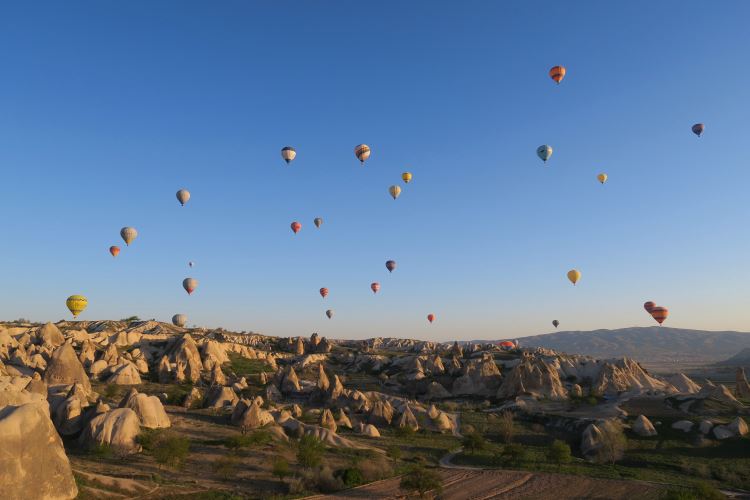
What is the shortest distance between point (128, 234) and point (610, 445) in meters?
71.9

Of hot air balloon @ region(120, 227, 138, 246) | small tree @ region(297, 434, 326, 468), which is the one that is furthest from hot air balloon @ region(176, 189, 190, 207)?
small tree @ region(297, 434, 326, 468)

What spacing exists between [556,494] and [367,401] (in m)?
33.0

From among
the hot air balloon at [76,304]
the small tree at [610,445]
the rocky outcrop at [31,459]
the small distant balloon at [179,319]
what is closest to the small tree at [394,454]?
the small tree at [610,445]

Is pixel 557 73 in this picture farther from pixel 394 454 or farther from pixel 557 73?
pixel 394 454

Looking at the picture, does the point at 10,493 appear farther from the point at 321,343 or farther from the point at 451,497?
the point at 321,343

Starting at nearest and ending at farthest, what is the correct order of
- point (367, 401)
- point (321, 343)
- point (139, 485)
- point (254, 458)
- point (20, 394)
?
1. point (139, 485)
2. point (20, 394)
3. point (254, 458)
4. point (367, 401)
5. point (321, 343)

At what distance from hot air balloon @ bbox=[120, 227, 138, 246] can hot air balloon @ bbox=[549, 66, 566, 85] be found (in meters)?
67.1

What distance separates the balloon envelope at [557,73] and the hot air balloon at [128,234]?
220 feet

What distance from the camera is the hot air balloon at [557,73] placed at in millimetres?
62531

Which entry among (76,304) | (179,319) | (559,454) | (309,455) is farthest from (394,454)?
(179,319)

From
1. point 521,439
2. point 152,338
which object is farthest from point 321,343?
point 521,439

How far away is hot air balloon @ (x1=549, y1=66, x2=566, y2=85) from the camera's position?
62.5m

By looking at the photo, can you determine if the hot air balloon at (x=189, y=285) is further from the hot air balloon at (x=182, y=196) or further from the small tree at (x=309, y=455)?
the small tree at (x=309, y=455)

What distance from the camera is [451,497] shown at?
25.1m
